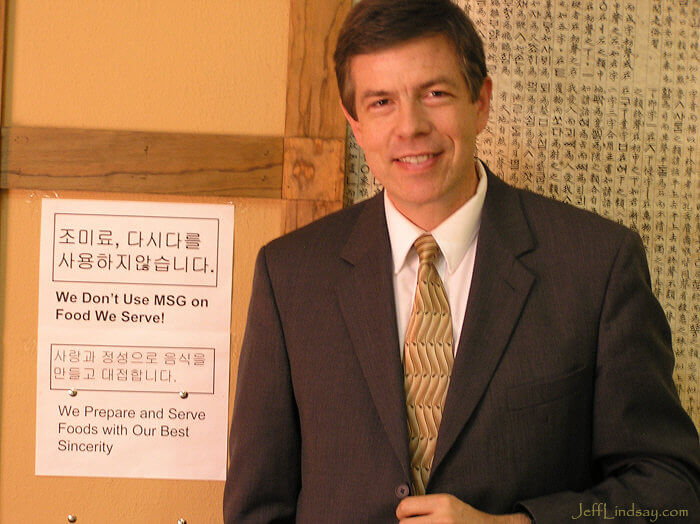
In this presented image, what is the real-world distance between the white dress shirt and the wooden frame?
37 centimetres

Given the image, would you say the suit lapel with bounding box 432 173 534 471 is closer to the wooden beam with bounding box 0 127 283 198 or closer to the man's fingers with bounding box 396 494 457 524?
the man's fingers with bounding box 396 494 457 524

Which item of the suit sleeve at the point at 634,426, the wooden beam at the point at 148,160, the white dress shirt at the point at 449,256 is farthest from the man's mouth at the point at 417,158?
the wooden beam at the point at 148,160

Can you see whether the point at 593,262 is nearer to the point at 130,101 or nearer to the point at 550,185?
the point at 550,185

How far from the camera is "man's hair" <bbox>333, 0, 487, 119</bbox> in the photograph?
1321mm

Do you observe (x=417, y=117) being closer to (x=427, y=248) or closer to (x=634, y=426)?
(x=427, y=248)

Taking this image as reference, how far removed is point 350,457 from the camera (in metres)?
1.35

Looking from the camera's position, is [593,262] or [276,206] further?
[276,206]

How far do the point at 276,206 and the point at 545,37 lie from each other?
81 cm

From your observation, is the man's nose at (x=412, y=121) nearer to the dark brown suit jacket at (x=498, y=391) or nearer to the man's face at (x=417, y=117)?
the man's face at (x=417, y=117)

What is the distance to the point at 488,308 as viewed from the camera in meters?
1.32

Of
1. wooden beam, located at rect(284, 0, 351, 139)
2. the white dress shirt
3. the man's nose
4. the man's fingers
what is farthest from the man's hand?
wooden beam, located at rect(284, 0, 351, 139)

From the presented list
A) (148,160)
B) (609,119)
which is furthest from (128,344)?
(609,119)

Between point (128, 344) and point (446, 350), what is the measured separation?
866 mm

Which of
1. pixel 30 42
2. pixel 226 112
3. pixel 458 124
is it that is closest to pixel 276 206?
pixel 226 112
